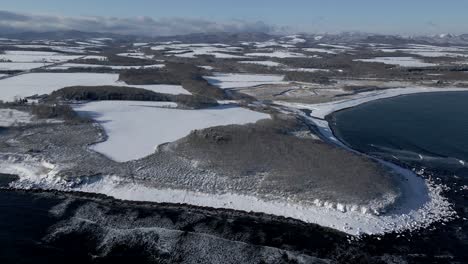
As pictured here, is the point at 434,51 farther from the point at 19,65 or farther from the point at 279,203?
the point at 279,203

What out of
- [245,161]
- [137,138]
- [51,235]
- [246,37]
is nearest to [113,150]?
[137,138]

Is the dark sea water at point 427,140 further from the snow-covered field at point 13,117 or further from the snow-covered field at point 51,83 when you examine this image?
the snow-covered field at point 13,117

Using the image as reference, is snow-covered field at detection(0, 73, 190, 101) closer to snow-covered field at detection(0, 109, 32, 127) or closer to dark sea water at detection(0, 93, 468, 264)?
snow-covered field at detection(0, 109, 32, 127)

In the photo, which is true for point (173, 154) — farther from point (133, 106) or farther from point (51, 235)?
point (133, 106)

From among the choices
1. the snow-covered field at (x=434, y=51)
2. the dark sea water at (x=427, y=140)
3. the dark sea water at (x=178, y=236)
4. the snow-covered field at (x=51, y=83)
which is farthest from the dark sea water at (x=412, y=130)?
the snow-covered field at (x=434, y=51)

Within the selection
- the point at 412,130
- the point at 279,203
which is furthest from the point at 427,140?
the point at 279,203

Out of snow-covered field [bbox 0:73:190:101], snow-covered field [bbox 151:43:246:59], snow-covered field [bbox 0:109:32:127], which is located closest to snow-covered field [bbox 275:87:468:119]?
snow-covered field [bbox 0:73:190:101]
